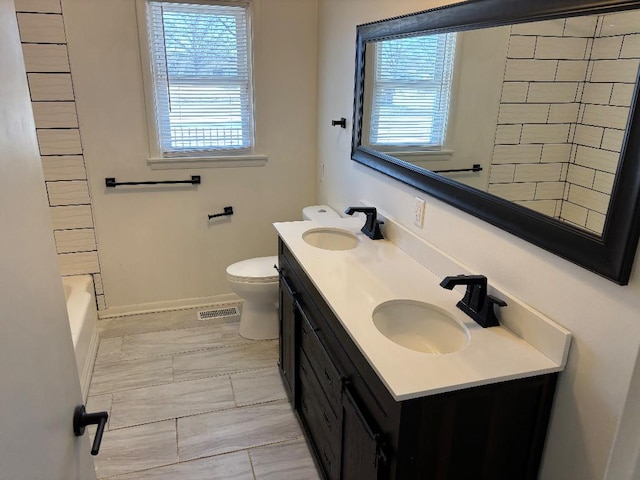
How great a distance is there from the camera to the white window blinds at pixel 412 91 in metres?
1.91

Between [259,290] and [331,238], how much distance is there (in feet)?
2.18

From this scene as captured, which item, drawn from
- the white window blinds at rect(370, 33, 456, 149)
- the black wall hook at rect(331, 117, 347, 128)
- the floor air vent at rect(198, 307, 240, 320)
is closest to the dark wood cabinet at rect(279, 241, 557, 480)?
the white window blinds at rect(370, 33, 456, 149)

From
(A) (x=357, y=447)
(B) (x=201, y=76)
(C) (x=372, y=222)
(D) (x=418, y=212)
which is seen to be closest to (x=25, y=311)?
(A) (x=357, y=447)

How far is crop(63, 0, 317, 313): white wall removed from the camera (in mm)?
2854

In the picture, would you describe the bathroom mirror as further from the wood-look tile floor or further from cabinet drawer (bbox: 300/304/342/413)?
the wood-look tile floor

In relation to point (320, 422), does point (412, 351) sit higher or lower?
higher

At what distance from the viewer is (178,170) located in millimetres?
3199

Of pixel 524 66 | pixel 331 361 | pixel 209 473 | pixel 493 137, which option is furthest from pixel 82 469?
pixel 524 66

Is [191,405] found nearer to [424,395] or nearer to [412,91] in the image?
[424,395]

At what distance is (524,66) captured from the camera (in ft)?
4.72

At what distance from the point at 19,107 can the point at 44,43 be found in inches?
89.2

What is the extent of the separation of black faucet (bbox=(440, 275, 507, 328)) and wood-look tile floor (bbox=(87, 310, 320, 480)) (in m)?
1.08

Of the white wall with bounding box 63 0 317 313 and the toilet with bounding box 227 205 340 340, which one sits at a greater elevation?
the white wall with bounding box 63 0 317 313

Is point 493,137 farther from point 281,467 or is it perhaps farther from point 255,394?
point 255,394
